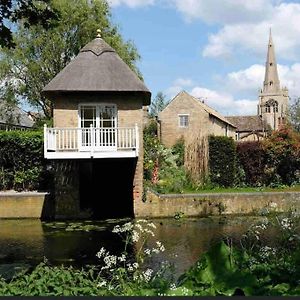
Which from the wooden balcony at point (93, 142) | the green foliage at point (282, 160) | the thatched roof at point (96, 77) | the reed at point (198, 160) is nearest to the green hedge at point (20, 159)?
the wooden balcony at point (93, 142)

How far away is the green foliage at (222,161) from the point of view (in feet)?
85.4

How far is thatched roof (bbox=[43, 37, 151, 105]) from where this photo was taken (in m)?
21.1

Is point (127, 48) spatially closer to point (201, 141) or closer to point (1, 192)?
point (201, 141)

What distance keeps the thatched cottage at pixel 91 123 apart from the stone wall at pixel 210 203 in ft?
2.52

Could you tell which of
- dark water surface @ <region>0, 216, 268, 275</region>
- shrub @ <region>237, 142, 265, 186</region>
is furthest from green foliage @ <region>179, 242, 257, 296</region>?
shrub @ <region>237, 142, 265, 186</region>

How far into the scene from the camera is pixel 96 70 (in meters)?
21.8

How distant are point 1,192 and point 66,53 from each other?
659 inches

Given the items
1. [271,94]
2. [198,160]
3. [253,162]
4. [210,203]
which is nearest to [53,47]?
[198,160]

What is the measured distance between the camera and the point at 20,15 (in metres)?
9.45

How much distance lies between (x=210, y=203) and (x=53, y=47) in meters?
20.7

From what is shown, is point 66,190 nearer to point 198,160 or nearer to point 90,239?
point 90,239

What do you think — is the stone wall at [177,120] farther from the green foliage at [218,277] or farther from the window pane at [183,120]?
the green foliage at [218,277]

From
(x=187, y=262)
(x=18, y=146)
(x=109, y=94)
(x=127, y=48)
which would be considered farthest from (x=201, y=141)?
(x=187, y=262)

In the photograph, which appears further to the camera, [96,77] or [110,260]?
[96,77]
